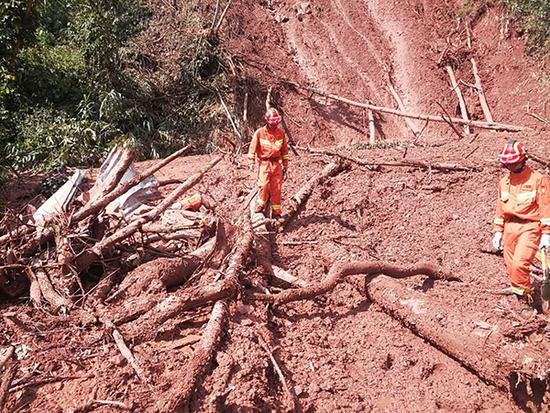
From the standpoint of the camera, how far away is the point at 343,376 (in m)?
3.93

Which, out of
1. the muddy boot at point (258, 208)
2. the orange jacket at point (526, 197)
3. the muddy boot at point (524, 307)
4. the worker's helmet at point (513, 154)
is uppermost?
the worker's helmet at point (513, 154)

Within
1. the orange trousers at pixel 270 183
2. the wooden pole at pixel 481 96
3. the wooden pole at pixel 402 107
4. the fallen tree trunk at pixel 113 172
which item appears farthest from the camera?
the wooden pole at pixel 402 107

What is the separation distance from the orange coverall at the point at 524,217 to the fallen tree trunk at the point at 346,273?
78cm

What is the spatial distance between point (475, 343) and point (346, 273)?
51.3 inches

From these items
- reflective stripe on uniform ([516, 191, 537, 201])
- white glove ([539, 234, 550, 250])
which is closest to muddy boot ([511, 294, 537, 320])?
white glove ([539, 234, 550, 250])

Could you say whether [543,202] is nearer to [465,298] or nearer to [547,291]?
[547,291]

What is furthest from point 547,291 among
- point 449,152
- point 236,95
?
point 236,95

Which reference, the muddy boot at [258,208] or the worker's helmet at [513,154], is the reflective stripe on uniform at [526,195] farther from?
the muddy boot at [258,208]

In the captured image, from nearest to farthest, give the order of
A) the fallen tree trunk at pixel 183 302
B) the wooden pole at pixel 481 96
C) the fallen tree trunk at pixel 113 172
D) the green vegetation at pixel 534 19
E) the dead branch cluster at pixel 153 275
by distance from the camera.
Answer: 1. the dead branch cluster at pixel 153 275
2. the fallen tree trunk at pixel 183 302
3. the fallen tree trunk at pixel 113 172
4. the green vegetation at pixel 534 19
5. the wooden pole at pixel 481 96

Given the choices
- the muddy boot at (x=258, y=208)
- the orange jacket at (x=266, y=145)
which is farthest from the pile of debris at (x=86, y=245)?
the orange jacket at (x=266, y=145)

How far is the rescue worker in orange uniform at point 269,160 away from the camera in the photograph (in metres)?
6.56

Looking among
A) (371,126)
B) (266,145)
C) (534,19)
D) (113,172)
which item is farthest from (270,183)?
(534,19)

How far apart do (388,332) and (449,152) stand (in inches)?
190

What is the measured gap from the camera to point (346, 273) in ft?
15.6
